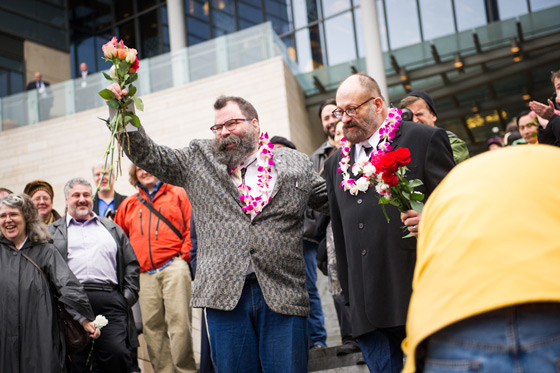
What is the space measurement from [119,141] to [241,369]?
153 centimetres

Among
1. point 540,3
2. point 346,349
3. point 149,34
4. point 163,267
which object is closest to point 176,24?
point 149,34

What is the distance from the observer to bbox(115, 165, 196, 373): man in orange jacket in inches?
250

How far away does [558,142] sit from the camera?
540 centimetres

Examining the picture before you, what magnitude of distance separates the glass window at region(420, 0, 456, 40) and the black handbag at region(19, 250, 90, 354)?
59.9ft

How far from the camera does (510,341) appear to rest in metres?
1.75

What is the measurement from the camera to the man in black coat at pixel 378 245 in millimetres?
3482

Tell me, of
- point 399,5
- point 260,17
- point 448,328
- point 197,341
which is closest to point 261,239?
point 448,328

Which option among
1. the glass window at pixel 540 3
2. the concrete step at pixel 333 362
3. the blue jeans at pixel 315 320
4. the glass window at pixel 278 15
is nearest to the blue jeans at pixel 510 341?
the concrete step at pixel 333 362

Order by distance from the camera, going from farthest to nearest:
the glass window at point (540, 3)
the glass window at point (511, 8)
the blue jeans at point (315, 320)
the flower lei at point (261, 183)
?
the glass window at point (511, 8)
the glass window at point (540, 3)
the blue jeans at point (315, 320)
the flower lei at point (261, 183)

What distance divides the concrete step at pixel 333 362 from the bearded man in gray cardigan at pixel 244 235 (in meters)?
1.56

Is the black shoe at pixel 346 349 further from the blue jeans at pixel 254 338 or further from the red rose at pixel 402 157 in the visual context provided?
the red rose at pixel 402 157

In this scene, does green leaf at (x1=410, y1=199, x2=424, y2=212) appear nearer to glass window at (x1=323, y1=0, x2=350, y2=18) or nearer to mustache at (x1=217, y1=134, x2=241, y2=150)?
mustache at (x1=217, y1=134, x2=241, y2=150)

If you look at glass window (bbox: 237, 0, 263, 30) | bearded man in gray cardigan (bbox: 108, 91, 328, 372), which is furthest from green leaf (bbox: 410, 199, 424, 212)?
glass window (bbox: 237, 0, 263, 30)

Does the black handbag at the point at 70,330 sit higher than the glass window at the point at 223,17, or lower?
lower
